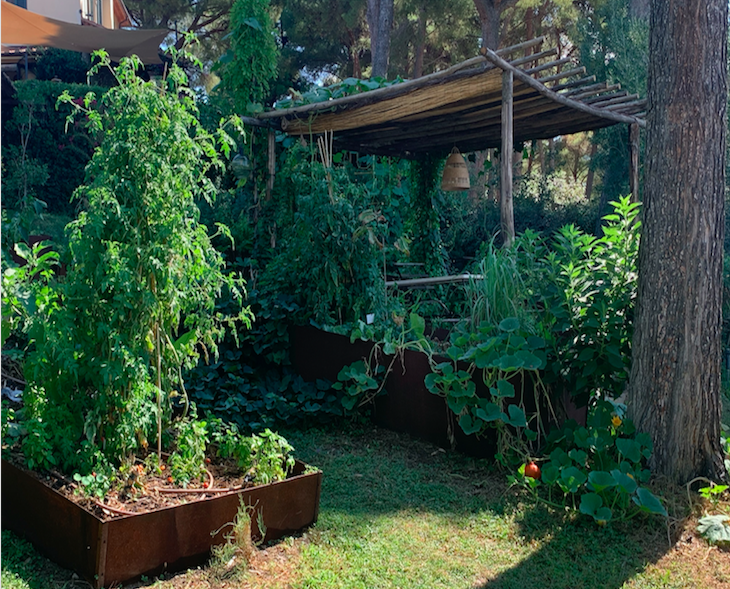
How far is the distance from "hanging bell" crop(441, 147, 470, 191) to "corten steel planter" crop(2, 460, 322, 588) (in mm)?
4673

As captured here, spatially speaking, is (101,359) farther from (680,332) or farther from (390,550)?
(680,332)

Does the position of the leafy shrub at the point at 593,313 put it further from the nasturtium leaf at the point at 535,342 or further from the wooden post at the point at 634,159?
the wooden post at the point at 634,159

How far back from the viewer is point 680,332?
3.30 metres

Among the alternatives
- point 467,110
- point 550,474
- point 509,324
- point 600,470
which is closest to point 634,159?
point 467,110

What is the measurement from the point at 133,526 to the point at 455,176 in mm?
5376

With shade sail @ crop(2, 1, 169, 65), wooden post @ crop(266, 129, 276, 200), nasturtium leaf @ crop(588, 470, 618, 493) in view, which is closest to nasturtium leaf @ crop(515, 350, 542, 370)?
nasturtium leaf @ crop(588, 470, 618, 493)

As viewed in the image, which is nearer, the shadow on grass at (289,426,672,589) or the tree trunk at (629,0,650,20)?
the shadow on grass at (289,426,672,589)

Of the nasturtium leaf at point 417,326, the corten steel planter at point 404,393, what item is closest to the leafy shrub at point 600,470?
the corten steel planter at point 404,393

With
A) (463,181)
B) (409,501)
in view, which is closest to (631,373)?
(409,501)

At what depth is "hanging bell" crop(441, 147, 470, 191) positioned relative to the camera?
7.04m

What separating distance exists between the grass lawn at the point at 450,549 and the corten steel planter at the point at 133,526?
2.5 inches

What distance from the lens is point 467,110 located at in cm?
616

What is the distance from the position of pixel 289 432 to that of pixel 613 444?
200 cm

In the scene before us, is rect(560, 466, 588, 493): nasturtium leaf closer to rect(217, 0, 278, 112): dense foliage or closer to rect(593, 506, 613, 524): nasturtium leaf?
rect(593, 506, 613, 524): nasturtium leaf
